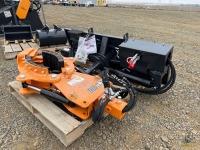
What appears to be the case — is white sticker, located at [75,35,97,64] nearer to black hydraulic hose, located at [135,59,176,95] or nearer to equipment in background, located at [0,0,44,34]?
black hydraulic hose, located at [135,59,176,95]

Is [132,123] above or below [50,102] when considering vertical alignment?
below

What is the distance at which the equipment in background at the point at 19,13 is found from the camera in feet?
18.9

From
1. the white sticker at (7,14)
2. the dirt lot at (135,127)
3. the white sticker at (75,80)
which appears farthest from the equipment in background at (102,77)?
the white sticker at (7,14)

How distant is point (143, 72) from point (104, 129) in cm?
95

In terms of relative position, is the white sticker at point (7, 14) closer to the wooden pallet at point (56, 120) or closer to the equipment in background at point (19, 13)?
the equipment in background at point (19, 13)

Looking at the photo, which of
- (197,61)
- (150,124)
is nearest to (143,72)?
(150,124)

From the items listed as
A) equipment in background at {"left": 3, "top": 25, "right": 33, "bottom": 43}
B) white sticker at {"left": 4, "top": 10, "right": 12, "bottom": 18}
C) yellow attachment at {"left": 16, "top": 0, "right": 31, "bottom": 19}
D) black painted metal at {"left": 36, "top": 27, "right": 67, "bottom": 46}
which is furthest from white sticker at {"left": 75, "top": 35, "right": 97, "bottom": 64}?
white sticker at {"left": 4, "top": 10, "right": 12, "bottom": 18}

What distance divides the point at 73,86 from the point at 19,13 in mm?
4580

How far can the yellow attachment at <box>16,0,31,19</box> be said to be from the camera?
571 centimetres

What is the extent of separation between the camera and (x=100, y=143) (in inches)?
86.4

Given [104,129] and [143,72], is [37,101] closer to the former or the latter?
[104,129]

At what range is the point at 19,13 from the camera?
5.81 metres

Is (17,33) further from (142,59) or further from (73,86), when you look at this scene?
(142,59)

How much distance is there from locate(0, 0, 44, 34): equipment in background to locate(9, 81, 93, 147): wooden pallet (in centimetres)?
405
